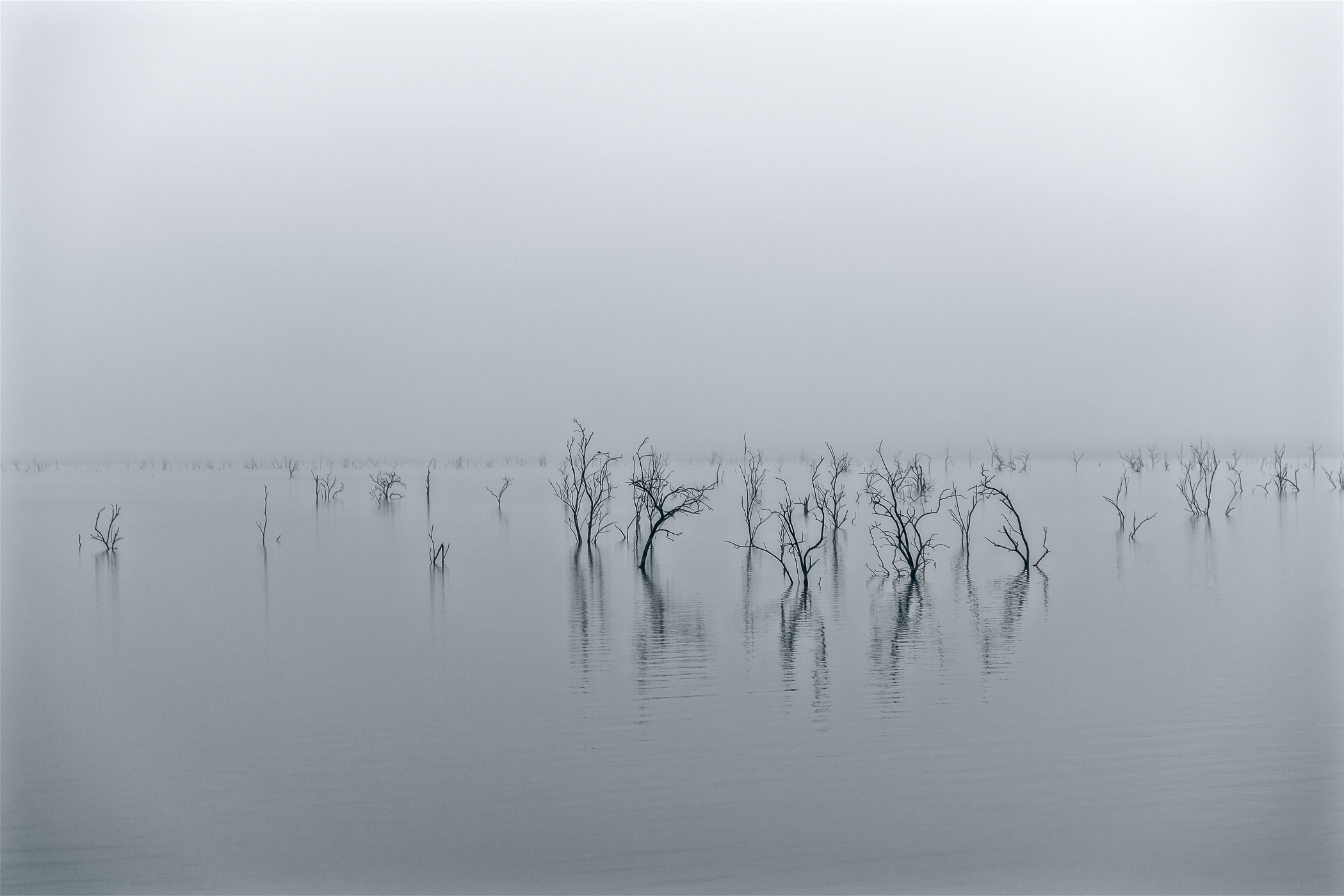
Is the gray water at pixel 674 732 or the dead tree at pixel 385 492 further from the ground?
the dead tree at pixel 385 492

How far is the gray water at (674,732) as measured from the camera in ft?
20.5

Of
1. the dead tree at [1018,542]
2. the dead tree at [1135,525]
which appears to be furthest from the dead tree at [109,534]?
the dead tree at [1135,525]

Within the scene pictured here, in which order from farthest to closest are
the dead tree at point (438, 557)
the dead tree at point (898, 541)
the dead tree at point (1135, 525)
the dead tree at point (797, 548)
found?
1. the dead tree at point (1135, 525)
2. the dead tree at point (438, 557)
3. the dead tree at point (898, 541)
4. the dead tree at point (797, 548)

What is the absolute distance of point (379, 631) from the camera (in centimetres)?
1330

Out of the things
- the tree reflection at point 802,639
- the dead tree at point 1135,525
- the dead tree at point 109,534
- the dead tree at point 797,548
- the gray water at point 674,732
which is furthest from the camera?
the dead tree at point 1135,525

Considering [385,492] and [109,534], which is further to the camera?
[385,492]

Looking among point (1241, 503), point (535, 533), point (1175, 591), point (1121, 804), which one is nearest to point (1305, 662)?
point (1175, 591)

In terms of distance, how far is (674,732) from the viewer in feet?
28.1

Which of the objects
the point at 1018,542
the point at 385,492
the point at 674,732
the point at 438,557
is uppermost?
the point at 385,492

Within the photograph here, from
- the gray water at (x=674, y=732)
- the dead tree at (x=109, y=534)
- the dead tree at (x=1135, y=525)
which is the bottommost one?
the gray water at (x=674, y=732)

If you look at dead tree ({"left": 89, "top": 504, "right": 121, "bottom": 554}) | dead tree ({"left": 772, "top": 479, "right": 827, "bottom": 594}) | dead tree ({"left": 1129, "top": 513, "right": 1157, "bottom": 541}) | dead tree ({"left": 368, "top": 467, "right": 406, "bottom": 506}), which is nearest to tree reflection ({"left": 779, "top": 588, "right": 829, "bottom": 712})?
dead tree ({"left": 772, "top": 479, "right": 827, "bottom": 594})

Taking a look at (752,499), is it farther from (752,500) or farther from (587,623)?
(587,623)

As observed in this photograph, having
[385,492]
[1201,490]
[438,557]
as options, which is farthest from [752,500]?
[1201,490]

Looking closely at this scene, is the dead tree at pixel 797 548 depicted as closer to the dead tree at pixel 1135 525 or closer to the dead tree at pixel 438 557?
the dead tree at pixel 438 557
